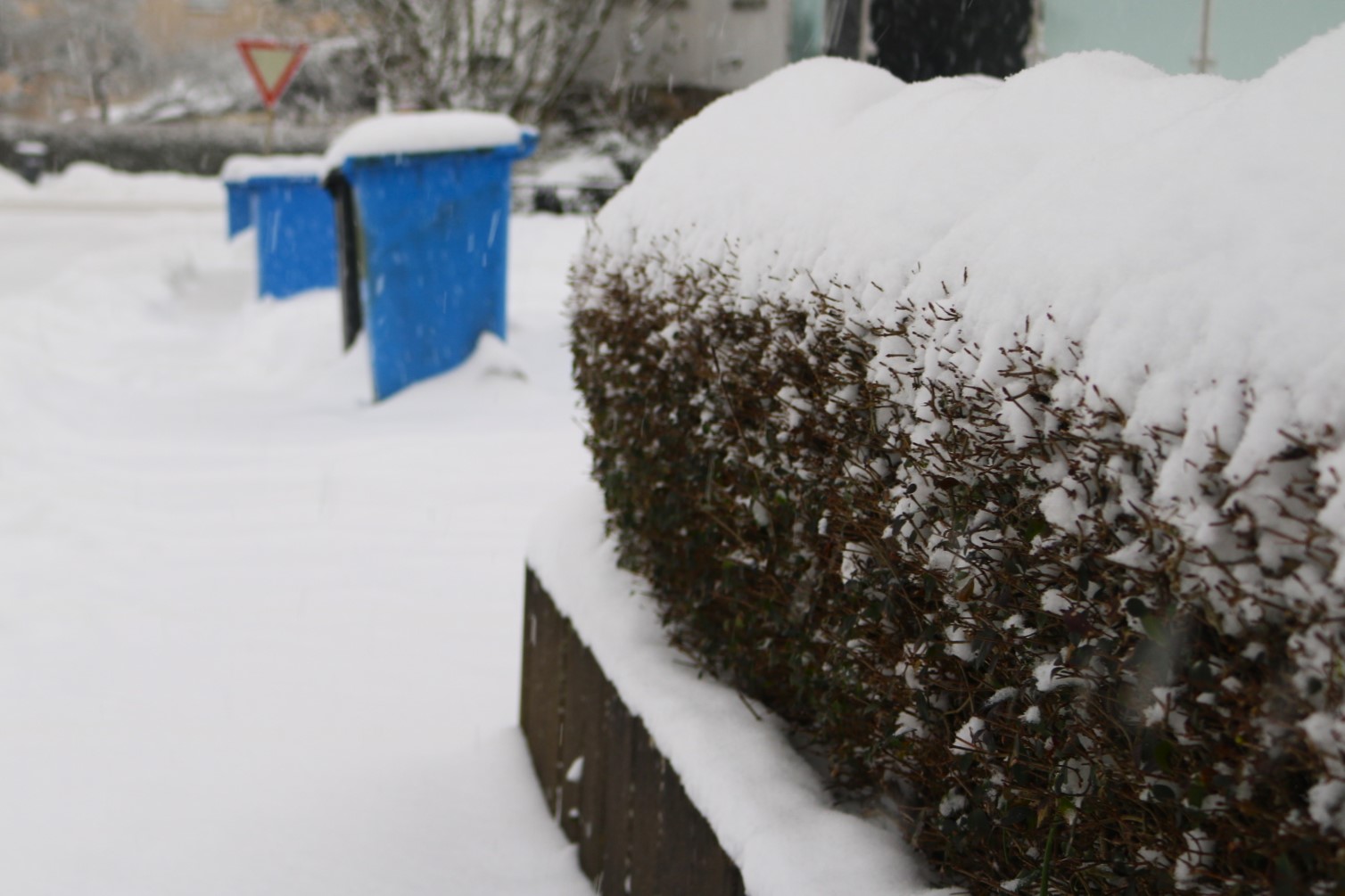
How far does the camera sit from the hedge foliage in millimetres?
1138

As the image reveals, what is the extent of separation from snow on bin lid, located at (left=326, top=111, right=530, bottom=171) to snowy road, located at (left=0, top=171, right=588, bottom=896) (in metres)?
1.33

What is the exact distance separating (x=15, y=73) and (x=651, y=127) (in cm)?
2818

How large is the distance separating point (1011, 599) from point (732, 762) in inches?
36.1

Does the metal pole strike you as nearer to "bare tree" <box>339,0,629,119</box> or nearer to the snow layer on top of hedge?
the snow layer on top of hedge

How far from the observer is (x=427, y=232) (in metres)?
8.16

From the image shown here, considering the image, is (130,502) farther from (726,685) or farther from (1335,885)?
(1335,885)

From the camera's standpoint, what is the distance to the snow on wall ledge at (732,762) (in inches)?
77.2

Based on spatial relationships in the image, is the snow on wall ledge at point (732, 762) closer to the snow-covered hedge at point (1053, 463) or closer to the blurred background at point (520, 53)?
the snow-covered hedge at point (1053, 463)

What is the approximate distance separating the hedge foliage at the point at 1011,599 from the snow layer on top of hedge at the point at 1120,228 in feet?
0.10

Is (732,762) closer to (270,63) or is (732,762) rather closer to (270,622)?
(270,622)


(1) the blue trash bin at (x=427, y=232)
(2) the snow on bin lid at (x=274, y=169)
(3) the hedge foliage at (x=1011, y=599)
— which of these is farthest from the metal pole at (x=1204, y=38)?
(2) the snow on bin lid at (x=274, y=169)

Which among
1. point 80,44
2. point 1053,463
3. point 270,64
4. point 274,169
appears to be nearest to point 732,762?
point 1053,463

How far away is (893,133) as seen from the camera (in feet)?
7.59

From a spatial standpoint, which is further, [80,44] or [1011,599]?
[80,44]
